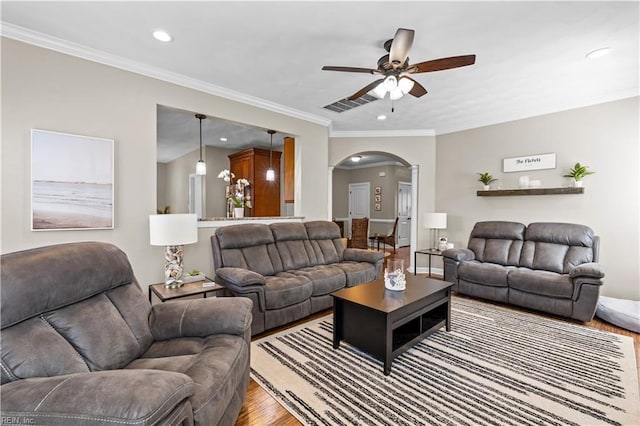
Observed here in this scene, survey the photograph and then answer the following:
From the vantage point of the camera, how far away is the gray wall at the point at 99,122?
95.0 inches

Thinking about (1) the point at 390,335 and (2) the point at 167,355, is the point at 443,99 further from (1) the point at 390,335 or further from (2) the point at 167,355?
(2) the point at 167,355

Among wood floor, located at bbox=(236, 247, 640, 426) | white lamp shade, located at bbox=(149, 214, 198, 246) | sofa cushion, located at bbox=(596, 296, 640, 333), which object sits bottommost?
wood floor, located at bbox=(236, 247, 640, 426)

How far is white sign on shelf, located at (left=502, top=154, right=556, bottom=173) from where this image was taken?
14.1ft

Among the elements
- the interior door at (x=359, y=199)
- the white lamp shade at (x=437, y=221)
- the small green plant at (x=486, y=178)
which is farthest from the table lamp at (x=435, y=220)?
the interior door at (x=359, y=199)

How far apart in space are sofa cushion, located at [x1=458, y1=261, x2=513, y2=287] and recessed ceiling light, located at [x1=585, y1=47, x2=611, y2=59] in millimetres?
2439

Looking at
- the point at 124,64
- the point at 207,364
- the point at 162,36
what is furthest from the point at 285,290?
the point at 124,64

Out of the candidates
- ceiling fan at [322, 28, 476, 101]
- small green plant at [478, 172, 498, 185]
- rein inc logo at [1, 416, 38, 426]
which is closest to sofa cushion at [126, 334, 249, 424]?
rein inc logo at [1, 416, 38, 426]

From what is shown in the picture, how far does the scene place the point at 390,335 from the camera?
86.8 inches

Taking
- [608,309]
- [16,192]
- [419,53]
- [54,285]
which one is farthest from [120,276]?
[608,309]

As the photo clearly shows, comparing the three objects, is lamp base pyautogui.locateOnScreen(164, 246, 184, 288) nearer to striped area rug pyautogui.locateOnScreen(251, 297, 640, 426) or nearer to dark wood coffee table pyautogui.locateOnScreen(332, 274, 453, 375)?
striped area rug pyautogui.locateOnScreen(251, 297, 640, 426)

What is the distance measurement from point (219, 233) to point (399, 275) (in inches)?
80.1

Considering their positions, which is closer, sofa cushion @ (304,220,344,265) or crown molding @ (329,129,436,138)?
sofa cushion @ (304,220,344,265)

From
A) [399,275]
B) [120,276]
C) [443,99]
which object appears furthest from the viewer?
[443,99]

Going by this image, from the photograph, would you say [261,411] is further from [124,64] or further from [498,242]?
[498,242]
